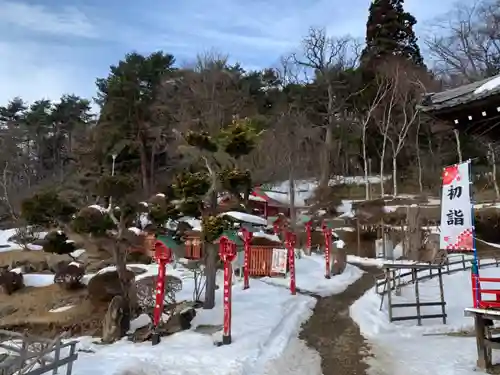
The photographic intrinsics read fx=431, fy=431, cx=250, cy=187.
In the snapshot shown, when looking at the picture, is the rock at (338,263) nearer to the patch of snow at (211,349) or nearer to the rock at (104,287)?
the patch of snow at (211,349)

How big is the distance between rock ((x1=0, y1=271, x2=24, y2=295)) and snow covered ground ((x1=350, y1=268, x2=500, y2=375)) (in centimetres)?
1377

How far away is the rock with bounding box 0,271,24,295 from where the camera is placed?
57.4 feet

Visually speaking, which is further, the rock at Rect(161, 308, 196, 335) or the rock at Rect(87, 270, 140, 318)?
the rock at Rect(87, 270, 140, 318)

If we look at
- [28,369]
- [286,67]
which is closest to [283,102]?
[286,67]

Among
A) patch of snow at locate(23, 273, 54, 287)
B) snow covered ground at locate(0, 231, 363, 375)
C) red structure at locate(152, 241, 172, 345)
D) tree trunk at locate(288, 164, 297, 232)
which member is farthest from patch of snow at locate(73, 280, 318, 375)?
tree trunk at locate(288, 164, 297, 232)

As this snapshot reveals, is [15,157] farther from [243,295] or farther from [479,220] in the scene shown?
[479,220]

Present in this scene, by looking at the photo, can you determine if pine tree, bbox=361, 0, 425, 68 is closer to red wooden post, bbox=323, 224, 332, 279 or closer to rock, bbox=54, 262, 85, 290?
red wooden post, bbox=323, 224, 332, 279

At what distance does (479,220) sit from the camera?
24.5 meters

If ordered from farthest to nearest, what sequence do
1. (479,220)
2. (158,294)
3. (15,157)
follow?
(15,157) < (479,220) < (158,294)

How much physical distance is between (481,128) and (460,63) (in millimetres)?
17343

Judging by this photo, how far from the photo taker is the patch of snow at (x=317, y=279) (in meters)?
14.5

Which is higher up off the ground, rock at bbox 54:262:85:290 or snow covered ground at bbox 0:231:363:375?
rock at bbox 54:262:85:290

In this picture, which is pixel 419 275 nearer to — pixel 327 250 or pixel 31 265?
pixel 327 250

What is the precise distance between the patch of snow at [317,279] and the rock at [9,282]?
10.3 meters
